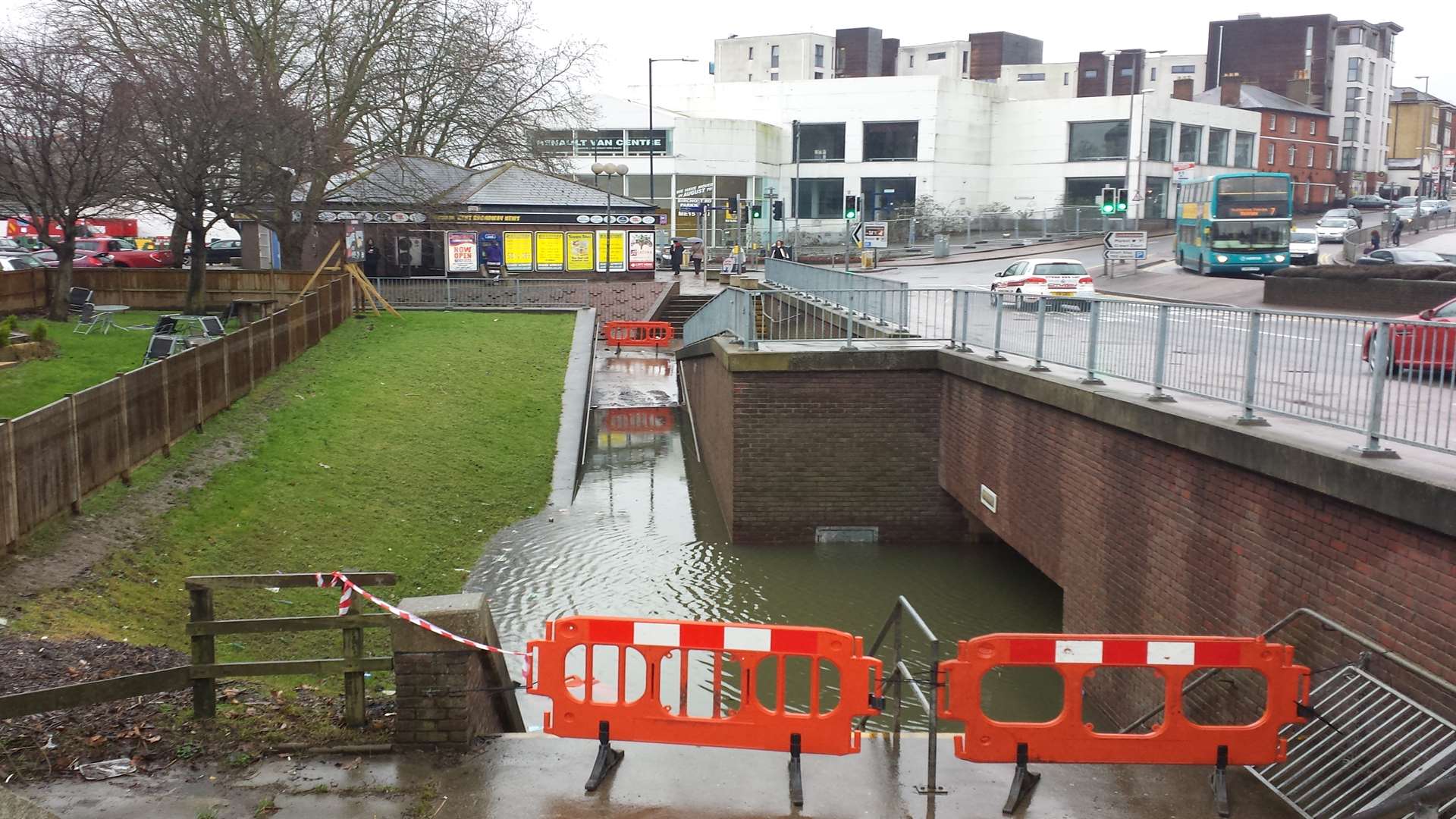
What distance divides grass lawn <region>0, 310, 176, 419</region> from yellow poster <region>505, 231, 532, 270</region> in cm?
1487

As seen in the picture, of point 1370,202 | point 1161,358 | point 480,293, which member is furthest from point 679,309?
point 1370,202

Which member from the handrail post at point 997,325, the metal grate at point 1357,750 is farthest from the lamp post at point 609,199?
the metal grate at point 1357,750

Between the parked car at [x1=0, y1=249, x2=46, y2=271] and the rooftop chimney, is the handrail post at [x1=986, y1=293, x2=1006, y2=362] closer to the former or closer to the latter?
the parked car at [x1=0, y1=249, x2=46, y2=271]

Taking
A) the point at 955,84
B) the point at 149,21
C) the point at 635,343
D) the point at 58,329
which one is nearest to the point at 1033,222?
the point at 955,84

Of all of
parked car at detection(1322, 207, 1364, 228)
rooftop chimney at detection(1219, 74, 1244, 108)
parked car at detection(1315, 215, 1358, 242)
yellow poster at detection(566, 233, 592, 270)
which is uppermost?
rooftop chimney at detection(1219, 74, 1244, 108)

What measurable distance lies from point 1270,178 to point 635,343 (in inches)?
875

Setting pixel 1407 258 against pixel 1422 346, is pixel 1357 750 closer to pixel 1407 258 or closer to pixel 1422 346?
pixel 1422 346

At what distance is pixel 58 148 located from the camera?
2536 cm

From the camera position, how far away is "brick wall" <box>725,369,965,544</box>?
16.7m

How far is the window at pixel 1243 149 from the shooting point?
78.6 m

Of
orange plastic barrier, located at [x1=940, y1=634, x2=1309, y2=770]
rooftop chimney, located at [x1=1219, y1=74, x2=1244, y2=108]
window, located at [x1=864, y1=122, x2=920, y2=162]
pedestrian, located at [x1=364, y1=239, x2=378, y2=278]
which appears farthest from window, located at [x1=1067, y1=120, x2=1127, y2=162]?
orange plastic barrier, located at [x1=940, y1=634, x2=1309, y2=770]

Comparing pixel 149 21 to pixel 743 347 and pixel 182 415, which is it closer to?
pixel 182 415

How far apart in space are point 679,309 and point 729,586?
2748 cm

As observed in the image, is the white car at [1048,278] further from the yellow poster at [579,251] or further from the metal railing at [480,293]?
the yellow poster at [579,251]
